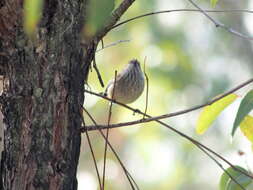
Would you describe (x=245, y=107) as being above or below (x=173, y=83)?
below

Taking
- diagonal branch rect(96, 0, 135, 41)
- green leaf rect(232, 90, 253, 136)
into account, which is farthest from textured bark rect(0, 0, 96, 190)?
green leaf rect(232, 90, 253, 136)

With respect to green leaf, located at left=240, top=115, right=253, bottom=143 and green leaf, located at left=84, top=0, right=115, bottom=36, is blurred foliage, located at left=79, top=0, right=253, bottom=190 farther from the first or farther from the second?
green leaf, located at left=84, top=0, right=115, bottom=36

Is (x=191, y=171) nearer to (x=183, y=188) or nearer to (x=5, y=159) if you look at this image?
(x=183, y=188)

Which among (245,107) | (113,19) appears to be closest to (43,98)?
(113,19)

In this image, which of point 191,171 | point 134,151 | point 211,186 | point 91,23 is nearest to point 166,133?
point 134,151

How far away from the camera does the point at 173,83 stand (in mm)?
7707

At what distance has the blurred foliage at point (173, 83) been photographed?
291 inches

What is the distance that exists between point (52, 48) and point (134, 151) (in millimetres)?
6790

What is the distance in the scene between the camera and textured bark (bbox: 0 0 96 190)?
5.45 feet

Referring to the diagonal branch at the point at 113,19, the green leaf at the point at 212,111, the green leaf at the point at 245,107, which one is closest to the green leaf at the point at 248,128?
the green leaf at the point at 212,111

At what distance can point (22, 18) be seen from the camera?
171 cm

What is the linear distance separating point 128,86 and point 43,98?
314cm

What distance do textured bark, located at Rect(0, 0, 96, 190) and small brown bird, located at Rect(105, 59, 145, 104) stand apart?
300 centimetres

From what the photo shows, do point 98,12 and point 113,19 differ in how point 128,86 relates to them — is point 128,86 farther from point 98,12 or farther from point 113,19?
point 98,12
